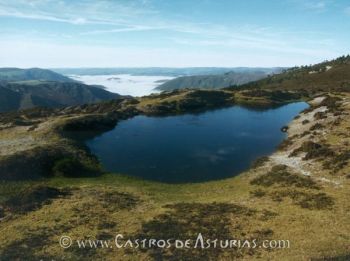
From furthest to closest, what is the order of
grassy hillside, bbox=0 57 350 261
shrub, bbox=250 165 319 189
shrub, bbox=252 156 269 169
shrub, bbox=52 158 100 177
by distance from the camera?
shrub, bbox=252 156 269 169 < shrub, bbox=52 158 100 177 < shrub, bbox=250 165 319 189 < grassy hillside, bbox=0 57 350 261

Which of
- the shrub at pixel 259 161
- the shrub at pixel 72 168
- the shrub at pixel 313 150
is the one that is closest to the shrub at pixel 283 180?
the shrub at pixel 259 161

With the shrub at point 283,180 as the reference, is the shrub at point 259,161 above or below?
below

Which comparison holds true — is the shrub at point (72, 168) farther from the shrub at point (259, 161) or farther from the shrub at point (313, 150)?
the shrub at point (313, 150)

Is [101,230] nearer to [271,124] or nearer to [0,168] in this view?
[0,168]

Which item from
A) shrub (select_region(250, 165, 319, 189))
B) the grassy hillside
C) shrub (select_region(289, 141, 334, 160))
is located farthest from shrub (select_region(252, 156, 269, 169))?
shrub (select_region(250, 165, 319, 189))

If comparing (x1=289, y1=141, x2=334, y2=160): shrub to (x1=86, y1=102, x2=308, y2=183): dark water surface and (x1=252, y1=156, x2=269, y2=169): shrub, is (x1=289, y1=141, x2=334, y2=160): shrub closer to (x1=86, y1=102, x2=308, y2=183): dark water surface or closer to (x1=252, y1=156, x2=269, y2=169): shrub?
(x1=252, y1=156, x2=269, y2=169): shrub

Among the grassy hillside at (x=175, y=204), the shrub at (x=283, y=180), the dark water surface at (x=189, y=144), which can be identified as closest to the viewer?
the grassy hillside at (x=175, y=204)

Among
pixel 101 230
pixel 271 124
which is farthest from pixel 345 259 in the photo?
pixel 271 124

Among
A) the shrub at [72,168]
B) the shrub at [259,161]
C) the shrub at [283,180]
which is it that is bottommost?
the shrub at [72,168]

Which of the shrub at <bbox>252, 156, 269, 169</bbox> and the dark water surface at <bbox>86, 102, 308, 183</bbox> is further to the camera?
the dark water surface at <bbox>86, 102, 308, 183</bbox>
